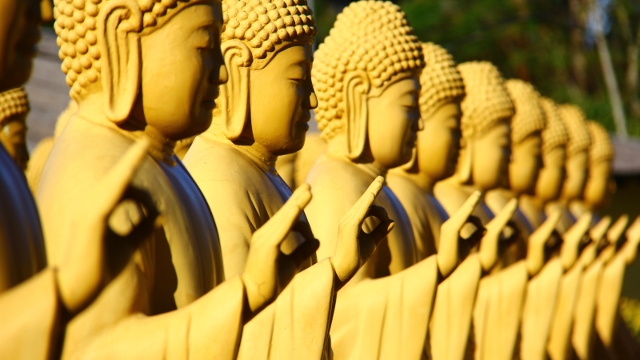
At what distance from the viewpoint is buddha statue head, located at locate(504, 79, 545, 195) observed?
8984 millimetres

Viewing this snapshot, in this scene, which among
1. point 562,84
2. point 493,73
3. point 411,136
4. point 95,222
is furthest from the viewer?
point 562,84

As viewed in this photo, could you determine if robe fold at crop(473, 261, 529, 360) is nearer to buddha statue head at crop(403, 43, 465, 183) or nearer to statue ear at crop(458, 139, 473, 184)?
buddha statue head at crop(403, 43, 465, 183)

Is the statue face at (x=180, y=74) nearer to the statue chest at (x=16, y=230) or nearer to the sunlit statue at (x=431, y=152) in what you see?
the statue chest at (x=16, y=230)

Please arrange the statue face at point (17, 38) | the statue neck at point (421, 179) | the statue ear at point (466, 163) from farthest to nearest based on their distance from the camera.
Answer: the statue ear at point (466, 163)
the statue neck at point (421, 179)
the statue face at point (17, 38)

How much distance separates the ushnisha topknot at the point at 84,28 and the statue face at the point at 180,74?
5cm

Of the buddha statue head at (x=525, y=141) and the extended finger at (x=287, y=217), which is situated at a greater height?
the extended finger at (x=287, y=217)

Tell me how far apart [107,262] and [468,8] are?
74.5 ft

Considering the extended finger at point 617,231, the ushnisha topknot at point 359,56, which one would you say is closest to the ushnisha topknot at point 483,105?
the extended finger at point 617,231

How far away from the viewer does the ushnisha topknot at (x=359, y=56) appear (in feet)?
18.5

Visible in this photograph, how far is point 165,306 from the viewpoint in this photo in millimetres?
3477

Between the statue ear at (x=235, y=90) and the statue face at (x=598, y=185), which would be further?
the statue face at (x=598, y=185)

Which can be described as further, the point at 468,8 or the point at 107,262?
the point at 468,8

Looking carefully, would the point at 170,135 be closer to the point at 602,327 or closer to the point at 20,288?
the point at 20,288

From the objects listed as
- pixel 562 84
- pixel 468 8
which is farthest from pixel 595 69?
pixel 468 8
